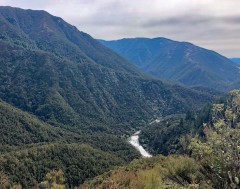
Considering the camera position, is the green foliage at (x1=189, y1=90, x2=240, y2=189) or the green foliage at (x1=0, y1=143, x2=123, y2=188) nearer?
the green foliage at (x1=189, y1=90, x2=240, y2=189)

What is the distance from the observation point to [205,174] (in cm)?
4306

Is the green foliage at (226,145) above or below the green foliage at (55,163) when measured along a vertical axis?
above

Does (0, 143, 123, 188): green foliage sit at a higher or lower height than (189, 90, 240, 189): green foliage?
lower

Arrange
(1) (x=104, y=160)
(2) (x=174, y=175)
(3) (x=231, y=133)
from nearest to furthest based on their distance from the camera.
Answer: (3) (x=231, y=133) → (2) (x=174, y=175) → (1) (x=104, y=160)

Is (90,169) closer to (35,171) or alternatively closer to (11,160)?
(35,171)

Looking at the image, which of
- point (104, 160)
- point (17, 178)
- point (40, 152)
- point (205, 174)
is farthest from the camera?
point (104, 160)

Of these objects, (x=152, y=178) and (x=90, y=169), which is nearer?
(x=152, y=178)

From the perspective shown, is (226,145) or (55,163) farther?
(55,163)

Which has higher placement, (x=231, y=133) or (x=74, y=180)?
(x=231, y=133)

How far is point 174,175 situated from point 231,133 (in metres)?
18.9

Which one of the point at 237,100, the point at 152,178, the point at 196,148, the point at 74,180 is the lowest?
the point at 74,180

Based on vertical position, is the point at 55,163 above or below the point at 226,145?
below

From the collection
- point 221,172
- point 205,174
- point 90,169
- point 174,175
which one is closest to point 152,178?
point 174,175

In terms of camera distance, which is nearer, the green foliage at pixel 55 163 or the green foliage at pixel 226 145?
the green foliage at pixel 226 145
